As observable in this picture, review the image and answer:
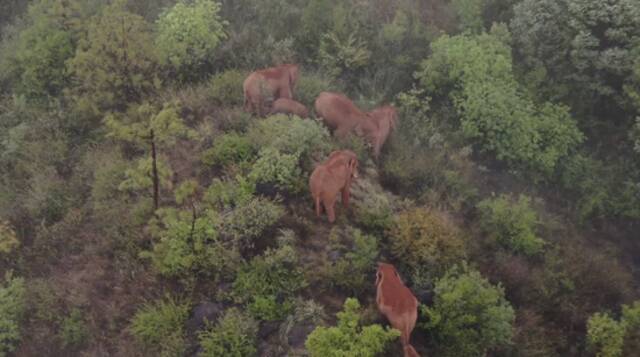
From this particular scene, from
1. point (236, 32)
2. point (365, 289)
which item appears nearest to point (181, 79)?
point (236, 32)

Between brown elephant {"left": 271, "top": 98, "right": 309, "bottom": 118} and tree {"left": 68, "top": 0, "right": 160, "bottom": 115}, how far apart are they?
2.72 meters

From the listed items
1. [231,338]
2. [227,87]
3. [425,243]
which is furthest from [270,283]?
[227,87]

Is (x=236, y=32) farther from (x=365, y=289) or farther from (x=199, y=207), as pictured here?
(x=365, y=289)

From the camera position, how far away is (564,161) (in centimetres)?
1475

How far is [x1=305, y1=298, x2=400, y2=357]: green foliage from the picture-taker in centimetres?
772

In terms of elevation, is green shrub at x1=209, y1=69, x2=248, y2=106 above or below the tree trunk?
above

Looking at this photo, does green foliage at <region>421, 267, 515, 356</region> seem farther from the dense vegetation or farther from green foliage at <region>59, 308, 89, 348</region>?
green foliage at <region>59, 308, 89, 348</region>

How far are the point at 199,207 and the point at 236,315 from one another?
7.28 feet

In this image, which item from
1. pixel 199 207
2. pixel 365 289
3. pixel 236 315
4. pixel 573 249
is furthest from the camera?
pixel 573 249

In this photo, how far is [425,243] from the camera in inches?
387

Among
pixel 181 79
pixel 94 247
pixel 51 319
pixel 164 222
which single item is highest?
pixel 181 79

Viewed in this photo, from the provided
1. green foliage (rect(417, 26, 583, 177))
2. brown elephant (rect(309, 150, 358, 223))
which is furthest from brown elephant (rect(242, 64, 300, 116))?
green foliage (rect(417, 26, 583, 177))

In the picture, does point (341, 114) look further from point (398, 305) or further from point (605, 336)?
point (605, 336)

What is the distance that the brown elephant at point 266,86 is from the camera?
1184 centimetres
